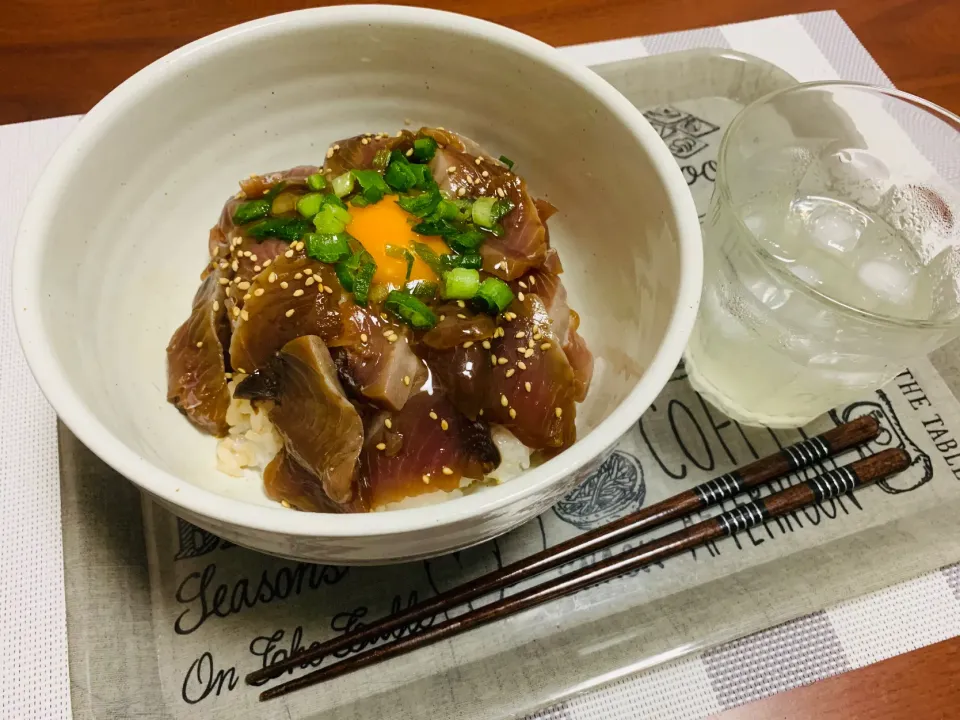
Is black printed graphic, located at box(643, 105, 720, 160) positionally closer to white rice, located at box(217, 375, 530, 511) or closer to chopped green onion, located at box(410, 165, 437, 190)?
chopped green onion, located at box(410, 165, 437, 190)

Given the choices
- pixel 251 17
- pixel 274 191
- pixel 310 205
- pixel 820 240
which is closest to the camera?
pixel 310 205

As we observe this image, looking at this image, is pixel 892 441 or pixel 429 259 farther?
pixel 892 441

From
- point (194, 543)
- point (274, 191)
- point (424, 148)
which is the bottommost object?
point (194, 543)

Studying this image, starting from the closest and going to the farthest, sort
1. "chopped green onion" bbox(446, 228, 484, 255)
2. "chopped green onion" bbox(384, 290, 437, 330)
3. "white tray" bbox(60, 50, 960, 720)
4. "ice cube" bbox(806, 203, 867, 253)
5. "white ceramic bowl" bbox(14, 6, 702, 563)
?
"white ceramic bowl" bbox(14, 6, 702, 563) < "white tray" bbox(60, 50, 960, 720) < "chopped green onion" bbox(384, 290, 437, 330) < "chopped green onion" bbox(446, 228, 484, 255) < "ice cube" bbox(806, 203, 867, 253)

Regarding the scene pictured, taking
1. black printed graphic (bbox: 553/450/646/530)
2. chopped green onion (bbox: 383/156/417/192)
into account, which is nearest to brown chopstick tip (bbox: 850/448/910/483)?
black printed graphic (bbox: 553/450/646/530)

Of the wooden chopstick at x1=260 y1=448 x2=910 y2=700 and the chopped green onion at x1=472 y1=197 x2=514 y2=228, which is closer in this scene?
the wooden chopstick at x1=260 y1=448 x2=910 y2=700

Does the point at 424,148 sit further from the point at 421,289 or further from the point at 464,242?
the point at 421,289

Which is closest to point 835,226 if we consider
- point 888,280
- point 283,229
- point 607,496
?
point 888,280

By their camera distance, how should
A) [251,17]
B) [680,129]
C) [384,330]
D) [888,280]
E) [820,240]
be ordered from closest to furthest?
[384,330] → [888,280] → [820,240] → [680,129] → [251,17]
